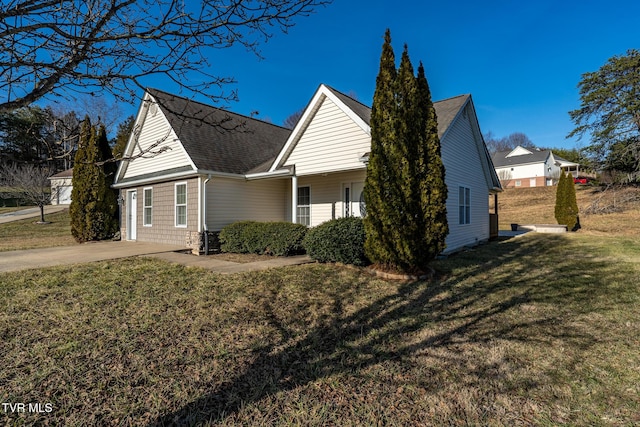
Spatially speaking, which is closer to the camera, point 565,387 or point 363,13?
point 565,387

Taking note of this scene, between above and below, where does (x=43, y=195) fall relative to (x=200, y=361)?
above

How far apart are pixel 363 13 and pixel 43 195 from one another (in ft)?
93.1

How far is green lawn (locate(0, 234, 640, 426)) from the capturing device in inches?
104

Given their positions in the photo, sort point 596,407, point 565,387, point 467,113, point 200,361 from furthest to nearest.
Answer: point 467,113
point 200,361
point 565,387
point 596,407

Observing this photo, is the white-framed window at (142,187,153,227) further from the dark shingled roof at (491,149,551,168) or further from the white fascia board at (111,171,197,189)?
the dark shingled roof at (491,149,551,168)

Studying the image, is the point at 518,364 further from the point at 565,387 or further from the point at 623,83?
the point at 623,83

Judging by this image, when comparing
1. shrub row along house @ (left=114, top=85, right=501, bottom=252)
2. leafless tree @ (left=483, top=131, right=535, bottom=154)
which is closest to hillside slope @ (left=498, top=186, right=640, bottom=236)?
shrub row along house @ (left=114, top=85, right=501, bottom=252)

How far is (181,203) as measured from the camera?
12.2m

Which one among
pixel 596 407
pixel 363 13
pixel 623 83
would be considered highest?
pixel 623 83

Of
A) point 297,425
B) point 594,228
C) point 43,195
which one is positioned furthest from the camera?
point 43,195

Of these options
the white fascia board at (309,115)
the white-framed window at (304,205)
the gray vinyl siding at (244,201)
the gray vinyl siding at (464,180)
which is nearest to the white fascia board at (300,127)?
the white fascia board at (309,115)

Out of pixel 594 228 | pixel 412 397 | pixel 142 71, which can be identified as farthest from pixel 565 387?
pixel 594 228

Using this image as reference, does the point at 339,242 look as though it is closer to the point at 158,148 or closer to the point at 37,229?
the point at 158,148

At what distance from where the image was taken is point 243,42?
111 inches
